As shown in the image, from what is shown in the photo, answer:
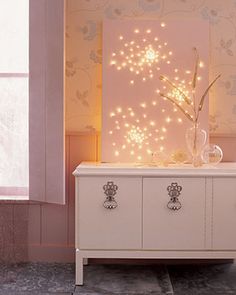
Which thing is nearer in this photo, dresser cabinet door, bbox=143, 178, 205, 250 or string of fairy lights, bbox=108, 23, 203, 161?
dresser cabinet door, bbox=143, 178, 205, 250

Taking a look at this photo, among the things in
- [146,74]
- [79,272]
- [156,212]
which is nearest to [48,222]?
[79,272]

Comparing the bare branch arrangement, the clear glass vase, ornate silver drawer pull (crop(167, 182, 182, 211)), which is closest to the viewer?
ornate silver drawer pull (crop(167, 182, 182, 211))

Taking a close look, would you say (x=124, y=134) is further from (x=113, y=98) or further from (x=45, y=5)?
(x=45, y=5)

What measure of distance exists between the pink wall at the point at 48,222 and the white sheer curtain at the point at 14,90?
225 millimetres

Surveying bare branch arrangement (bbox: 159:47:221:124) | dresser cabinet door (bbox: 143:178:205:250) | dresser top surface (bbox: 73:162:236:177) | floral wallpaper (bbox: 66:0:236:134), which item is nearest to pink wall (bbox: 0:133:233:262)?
floral wallpaper (bbox: 66:0:236:134)

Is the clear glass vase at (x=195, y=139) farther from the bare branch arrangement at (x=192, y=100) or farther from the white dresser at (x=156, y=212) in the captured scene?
the white dresser at (x=156, y=212)

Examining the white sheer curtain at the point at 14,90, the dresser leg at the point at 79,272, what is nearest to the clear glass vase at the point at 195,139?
the dresser leg at the point at 79,272

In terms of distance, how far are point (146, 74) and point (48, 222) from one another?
1.08m

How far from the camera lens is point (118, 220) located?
252 cm

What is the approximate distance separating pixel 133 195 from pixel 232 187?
0.51 m

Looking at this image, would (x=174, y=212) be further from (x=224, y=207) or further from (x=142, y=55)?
(x=142, y=55)

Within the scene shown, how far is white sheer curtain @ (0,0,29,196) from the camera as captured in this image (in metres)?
2.85

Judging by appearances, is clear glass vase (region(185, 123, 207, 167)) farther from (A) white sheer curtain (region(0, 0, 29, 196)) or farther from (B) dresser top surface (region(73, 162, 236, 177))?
(A) white sheer curtain (region(0, 0, 29, 196))

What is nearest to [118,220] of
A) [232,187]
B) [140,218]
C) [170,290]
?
[140,218]
